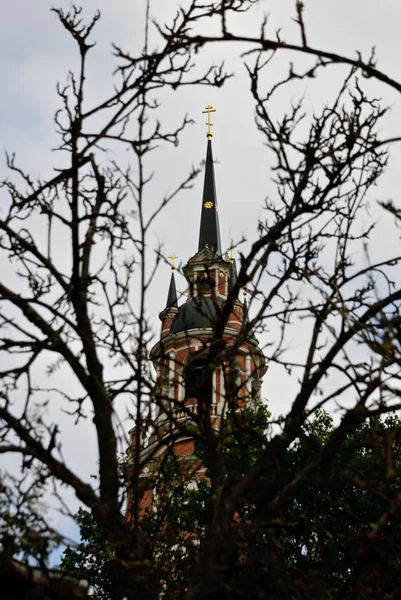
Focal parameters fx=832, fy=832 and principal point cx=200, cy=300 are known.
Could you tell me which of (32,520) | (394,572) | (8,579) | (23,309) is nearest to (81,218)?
(23,309)

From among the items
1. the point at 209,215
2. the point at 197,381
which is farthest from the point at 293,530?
the point at 209,215

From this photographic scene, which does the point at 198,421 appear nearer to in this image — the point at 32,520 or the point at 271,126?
the point at 32,520

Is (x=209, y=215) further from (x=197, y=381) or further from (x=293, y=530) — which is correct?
(x=197, y=381)

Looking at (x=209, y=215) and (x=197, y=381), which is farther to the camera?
(x=209, y=215)

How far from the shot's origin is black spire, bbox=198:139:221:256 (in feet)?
136

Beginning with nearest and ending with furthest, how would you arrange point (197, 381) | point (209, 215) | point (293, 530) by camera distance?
point (197, 381), point (293, 530), point (209, 215)

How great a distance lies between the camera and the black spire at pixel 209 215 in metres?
41.4

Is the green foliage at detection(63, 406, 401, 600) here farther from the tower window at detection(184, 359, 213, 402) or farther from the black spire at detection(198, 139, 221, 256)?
the black spire at detection(198, 139, 221, 256)

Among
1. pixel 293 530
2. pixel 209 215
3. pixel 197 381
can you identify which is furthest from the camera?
pixel 209 215

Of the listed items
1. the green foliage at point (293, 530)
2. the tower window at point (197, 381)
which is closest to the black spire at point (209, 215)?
the green foliage at point (293, 530)

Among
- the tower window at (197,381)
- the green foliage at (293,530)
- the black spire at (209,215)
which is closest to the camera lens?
the green foliage at (293,530)

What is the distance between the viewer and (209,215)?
4328cm

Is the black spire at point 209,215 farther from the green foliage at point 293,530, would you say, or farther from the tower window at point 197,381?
the tower window at point 197,381

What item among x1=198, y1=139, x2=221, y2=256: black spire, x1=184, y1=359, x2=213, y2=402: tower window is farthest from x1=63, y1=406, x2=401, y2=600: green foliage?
x1=198, y1=139, x2=221, y2=256: black spire
